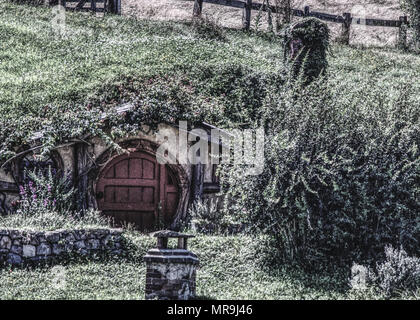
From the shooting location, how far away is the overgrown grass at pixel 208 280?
10.8 m

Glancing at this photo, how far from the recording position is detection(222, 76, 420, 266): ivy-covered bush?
12.7 metres

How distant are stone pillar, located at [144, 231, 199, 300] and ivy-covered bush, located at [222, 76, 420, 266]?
2.98 meters

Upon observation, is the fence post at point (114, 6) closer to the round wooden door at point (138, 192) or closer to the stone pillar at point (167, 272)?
the round wooden door at point (138, 192)

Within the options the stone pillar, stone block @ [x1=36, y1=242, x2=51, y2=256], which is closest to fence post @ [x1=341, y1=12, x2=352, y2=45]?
stone block @ [x1=36, y1=242, x2=51, y2=256]

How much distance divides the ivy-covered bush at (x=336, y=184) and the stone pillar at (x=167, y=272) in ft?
9.79

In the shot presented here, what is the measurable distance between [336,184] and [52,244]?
4.83 m

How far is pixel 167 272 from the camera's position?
388 inches

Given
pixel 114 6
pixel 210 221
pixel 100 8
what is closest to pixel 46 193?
pixel 210 221

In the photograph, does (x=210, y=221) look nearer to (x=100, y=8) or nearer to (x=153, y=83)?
(x=153, y=83)

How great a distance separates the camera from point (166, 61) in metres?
19.8

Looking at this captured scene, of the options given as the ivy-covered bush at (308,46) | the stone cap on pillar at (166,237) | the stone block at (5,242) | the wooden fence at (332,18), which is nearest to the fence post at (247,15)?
the wooden fence at (332,18)

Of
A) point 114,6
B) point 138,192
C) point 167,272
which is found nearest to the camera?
point 167,272

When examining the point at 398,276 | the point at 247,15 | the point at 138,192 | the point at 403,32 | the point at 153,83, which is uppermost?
the point at 247,15

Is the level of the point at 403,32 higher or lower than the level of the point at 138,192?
higher
